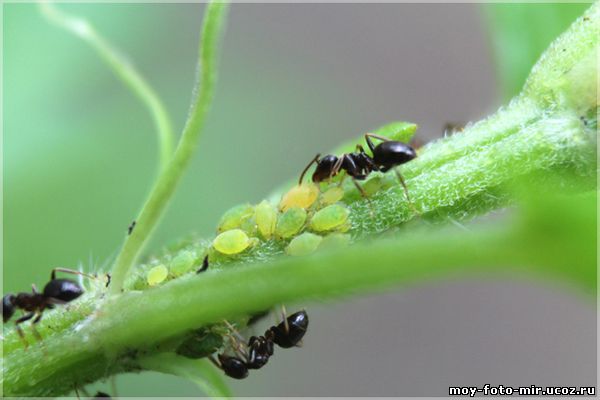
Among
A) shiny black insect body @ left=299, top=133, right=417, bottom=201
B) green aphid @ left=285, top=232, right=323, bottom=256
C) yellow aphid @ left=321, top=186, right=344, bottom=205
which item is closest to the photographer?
green aphid @ left=285, top=232, right=323, bottom=256

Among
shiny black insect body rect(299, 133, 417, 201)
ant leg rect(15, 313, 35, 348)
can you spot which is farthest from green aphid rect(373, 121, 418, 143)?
ant leg rect(15, 313, 35, 348)

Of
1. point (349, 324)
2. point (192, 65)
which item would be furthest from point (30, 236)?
point (349, 324)

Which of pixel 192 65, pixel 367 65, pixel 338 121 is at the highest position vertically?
pixel 367 65

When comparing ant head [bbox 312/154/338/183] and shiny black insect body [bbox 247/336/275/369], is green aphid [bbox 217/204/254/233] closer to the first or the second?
ant head [bbox 312/154/338/183]

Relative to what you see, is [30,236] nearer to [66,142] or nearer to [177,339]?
[66,142]

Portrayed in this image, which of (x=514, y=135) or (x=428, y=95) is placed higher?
(x=428, y=95)

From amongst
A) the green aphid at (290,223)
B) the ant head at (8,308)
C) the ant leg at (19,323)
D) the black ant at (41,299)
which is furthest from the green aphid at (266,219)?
the ant head at (8,308)

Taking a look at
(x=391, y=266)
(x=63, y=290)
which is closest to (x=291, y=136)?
(x=63, y=290)

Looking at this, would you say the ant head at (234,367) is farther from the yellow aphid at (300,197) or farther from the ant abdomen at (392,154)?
the ant abdomen at (392,154)
